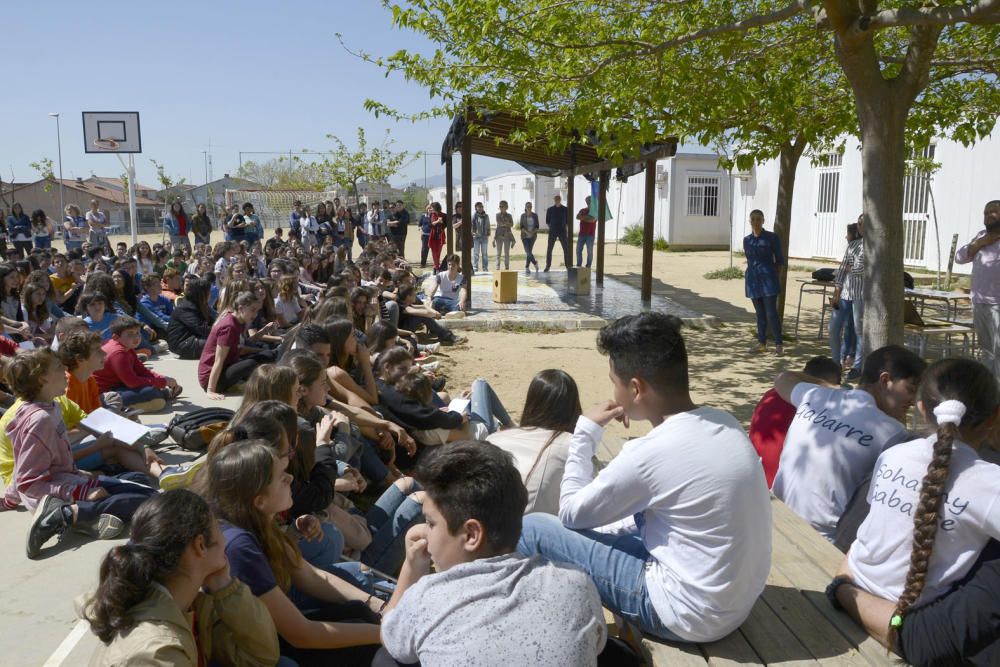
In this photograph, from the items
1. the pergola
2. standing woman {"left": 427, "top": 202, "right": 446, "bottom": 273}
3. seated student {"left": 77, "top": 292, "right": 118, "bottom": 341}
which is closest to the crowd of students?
seated student {"left": 77, "top": 292, "right": 118, "bottom": 341}

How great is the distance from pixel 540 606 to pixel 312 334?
12.5 feet

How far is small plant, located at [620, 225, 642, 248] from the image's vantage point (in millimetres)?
31016

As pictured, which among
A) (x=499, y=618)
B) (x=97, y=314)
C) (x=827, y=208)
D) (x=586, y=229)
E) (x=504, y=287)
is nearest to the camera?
(x=499, y=618)

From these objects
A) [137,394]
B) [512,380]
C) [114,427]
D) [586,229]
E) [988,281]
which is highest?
[586,229]

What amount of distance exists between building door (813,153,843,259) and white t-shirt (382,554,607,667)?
72.3ft

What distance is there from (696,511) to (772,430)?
189 centimetres

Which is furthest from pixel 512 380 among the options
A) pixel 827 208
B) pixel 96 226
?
pixel 827 208

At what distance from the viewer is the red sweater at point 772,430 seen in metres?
3.84

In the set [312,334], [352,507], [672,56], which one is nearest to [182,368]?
[312,334]

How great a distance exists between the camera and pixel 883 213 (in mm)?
5148

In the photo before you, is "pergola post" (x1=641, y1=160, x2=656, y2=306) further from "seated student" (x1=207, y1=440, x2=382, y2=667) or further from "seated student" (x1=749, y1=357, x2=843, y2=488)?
"seated student" (x1=207, y1=440, x2=382, y2=667)

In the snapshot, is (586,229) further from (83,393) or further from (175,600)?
(175,600)

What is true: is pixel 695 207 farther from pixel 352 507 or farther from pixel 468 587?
pixel 468 587

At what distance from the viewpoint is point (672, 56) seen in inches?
263
